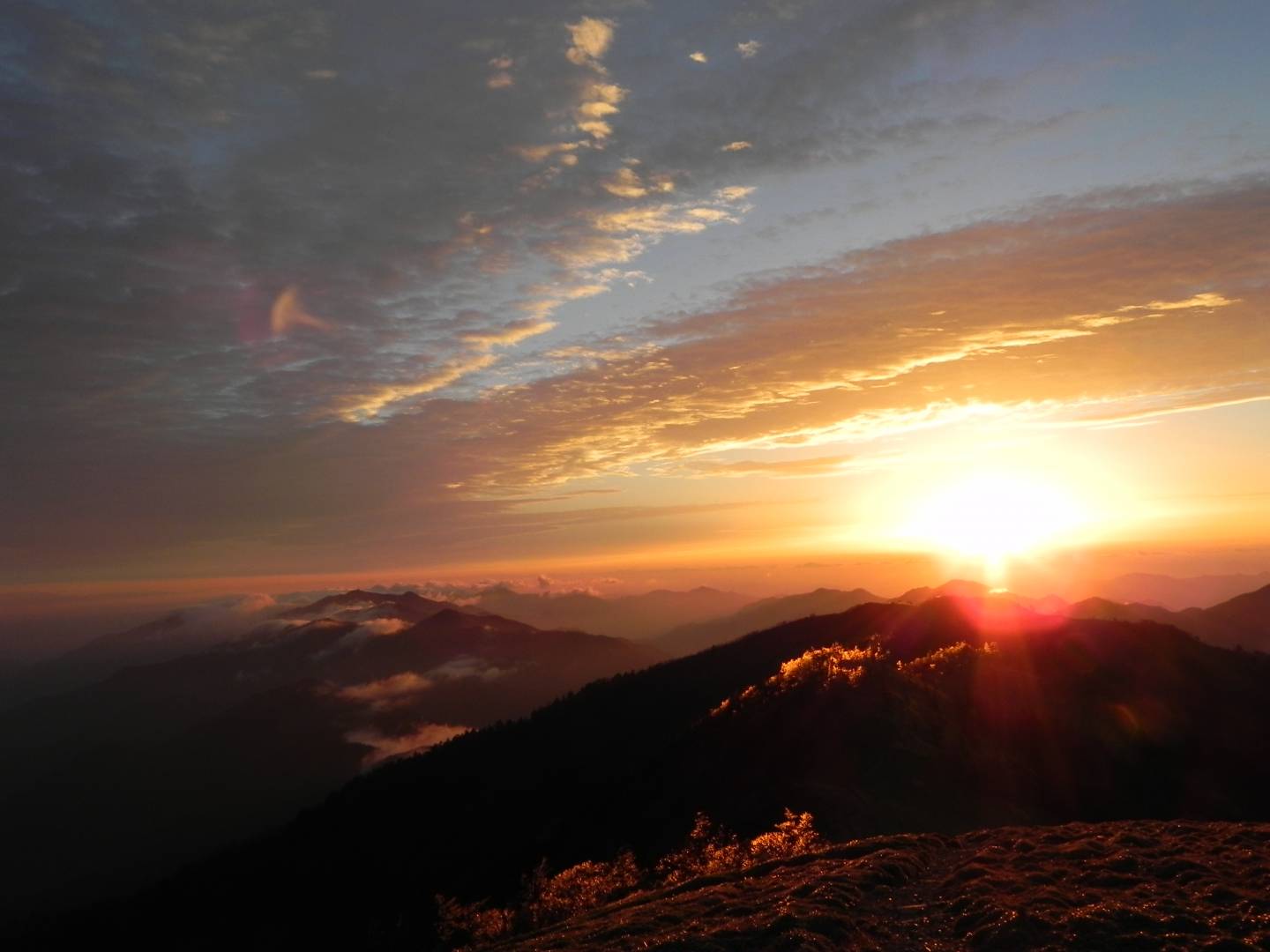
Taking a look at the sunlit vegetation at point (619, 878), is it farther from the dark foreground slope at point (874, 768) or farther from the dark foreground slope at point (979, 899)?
the dark foreground slope at point (979, 899)

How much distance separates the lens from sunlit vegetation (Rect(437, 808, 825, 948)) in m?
32.1

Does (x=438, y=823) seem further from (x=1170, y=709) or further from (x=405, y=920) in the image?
(x=1170, y=709)

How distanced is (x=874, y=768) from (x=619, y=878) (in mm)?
17955

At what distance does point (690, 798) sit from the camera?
163ft

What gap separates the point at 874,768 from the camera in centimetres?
4438

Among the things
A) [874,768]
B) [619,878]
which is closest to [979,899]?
[619,878]

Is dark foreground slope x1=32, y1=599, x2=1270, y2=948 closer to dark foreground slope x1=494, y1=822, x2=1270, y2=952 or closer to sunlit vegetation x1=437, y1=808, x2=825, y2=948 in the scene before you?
sunlit vegetation x1=437, y1=808, x2=825, y2=948

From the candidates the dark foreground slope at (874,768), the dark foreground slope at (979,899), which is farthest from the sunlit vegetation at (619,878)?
the dark foreground slope at (979,899)

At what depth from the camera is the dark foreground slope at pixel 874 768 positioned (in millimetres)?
42844

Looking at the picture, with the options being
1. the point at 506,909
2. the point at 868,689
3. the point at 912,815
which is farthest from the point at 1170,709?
the point at 506,909

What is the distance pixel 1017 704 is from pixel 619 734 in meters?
66.6

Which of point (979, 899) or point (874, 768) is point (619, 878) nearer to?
point (874, 768)

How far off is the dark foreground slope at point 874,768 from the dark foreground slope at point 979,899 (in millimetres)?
8715

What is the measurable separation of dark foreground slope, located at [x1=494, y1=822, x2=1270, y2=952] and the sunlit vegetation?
384 cm
